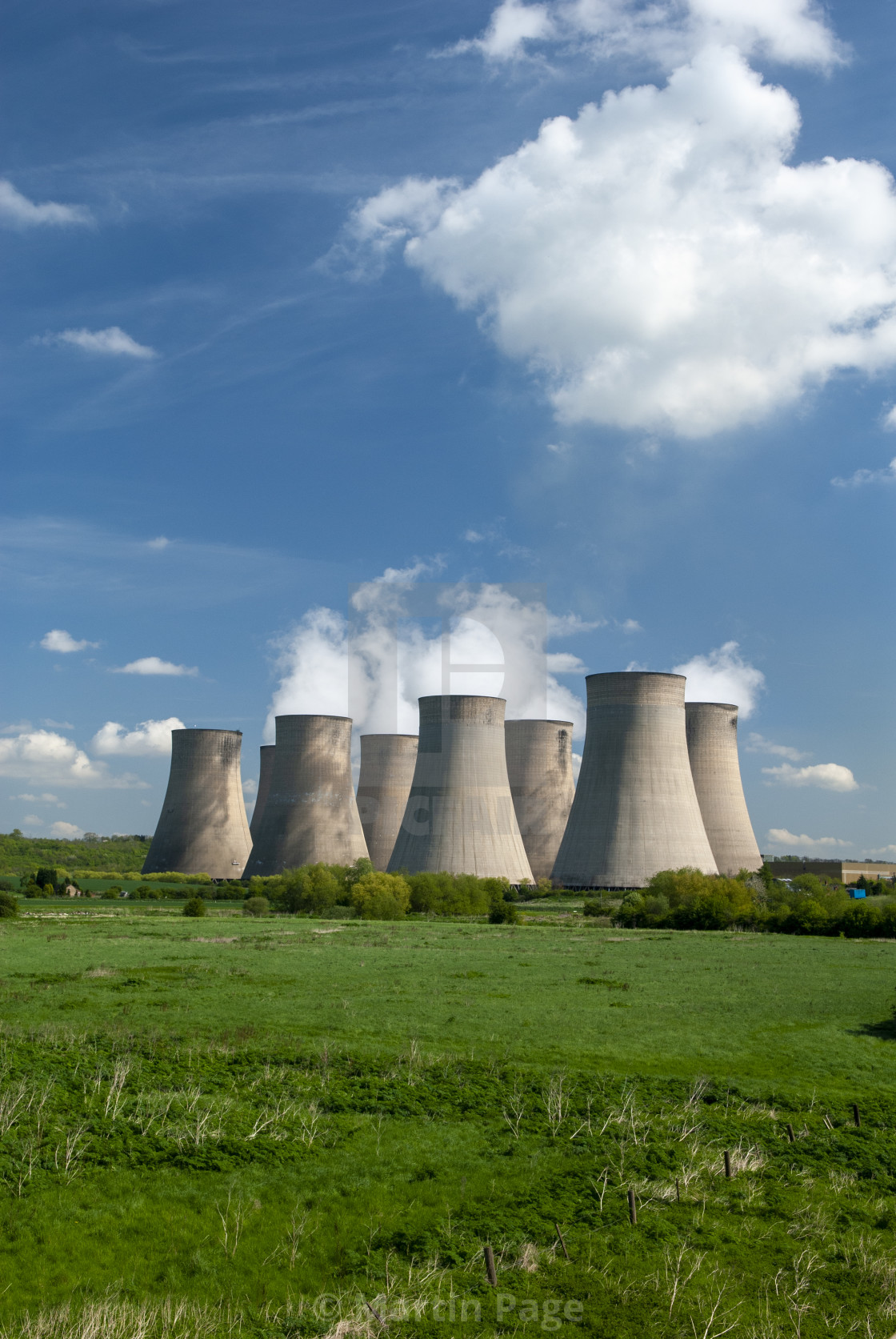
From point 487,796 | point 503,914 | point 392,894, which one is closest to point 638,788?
point 487,796

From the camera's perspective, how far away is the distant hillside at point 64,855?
76.6 metres

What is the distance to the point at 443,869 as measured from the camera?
137 feet

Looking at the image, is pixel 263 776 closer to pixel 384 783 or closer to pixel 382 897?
pixel 384 783

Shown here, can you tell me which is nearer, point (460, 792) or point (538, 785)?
point (460, 792)

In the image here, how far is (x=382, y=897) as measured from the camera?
39156 mm

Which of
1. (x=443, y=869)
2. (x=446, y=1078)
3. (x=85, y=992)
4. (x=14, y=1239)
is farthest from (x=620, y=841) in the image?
(x=14, y=1239)

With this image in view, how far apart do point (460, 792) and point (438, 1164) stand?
104 ft

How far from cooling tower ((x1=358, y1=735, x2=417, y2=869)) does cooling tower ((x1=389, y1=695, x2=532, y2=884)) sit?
11.9m

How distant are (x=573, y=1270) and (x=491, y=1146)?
2591 mm

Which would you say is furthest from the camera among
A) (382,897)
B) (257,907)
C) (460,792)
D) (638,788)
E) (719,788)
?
(719,788)

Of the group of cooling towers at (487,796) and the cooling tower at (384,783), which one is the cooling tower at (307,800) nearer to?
the group of cooling towers at (487,796)

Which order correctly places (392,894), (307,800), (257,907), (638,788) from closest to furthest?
(638,788), (392,894), (257,907), (307,800)

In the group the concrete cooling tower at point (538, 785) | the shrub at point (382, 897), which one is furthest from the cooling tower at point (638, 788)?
the concrete cooling tower at point (538, 785)

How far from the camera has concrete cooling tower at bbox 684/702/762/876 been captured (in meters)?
45.8
